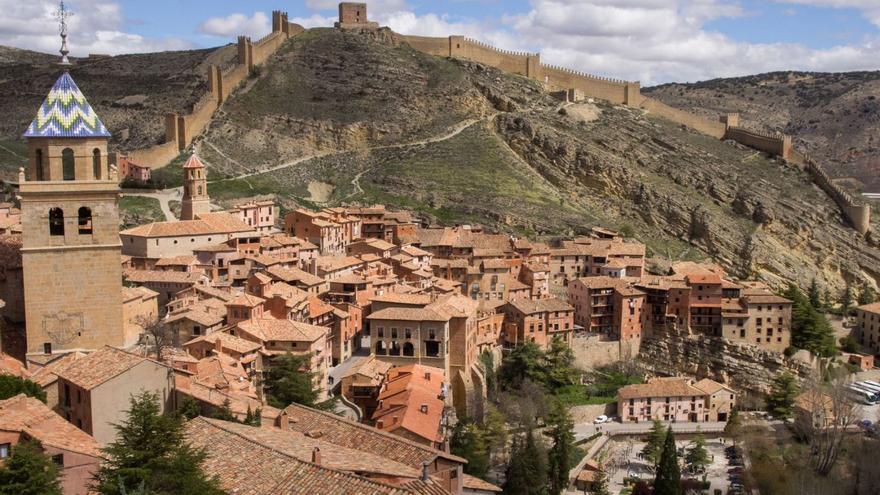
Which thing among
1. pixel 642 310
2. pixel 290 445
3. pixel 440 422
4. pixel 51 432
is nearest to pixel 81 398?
pixel 51 432

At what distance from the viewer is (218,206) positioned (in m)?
47.5

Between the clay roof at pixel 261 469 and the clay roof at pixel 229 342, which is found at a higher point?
the clay roof at pixel 261 469

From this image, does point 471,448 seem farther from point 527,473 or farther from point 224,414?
point 224,414

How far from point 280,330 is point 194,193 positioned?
16.3 m

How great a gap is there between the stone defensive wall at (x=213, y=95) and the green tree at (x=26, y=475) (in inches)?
1663

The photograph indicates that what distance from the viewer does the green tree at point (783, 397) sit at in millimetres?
37875

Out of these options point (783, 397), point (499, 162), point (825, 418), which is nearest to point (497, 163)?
point (499, 162)

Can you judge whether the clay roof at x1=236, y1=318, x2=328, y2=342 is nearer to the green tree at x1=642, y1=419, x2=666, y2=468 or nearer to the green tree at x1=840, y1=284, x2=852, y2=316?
the green tree at x1=642, y1=419, x2=666, y2=468

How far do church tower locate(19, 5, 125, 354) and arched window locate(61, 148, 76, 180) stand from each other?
0.06 feet

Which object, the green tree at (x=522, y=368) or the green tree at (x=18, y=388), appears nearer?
the green tree at (x=18, y=388)

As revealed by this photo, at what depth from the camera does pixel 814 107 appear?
4441 inches

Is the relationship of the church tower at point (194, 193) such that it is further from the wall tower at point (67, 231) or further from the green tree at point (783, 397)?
the wall tower at point (67, 231)

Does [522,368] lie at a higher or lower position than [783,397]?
higher

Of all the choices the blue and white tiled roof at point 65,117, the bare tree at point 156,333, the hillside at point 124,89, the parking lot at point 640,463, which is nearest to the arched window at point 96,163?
the blue and white tiled roof at point 65,117
